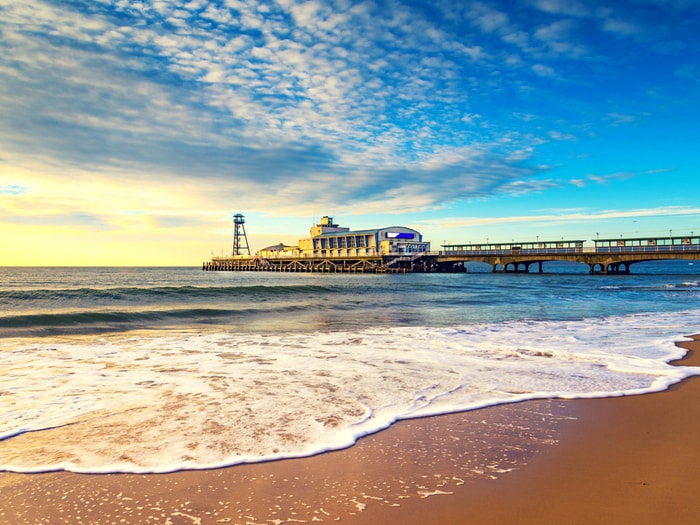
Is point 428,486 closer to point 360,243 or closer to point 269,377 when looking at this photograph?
point 269,377

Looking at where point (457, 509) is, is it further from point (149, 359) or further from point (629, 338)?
point (629, 338)

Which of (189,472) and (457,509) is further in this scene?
(189,472)

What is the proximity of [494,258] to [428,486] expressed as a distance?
195 ft

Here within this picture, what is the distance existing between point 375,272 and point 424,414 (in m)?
62.8

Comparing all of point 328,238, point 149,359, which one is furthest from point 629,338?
point 328,238

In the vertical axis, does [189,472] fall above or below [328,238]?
below

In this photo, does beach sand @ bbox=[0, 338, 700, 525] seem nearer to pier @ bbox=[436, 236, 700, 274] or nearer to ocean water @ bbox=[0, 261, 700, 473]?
ocean water @ bbox=[0, 261, 700, 473]

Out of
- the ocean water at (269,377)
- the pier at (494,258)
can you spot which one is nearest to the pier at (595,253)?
the pier at (494,258)

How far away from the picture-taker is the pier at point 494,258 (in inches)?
1916

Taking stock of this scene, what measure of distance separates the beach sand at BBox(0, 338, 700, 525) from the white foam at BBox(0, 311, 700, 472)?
0.37 m

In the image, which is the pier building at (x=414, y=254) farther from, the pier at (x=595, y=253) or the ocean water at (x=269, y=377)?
the ocean water at (x=269, y=377)

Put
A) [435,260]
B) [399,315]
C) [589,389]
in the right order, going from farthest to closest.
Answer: [435,260], [399,315], [589,389]

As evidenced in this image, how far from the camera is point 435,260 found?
66.7 m

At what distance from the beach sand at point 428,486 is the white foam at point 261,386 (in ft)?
1.21
